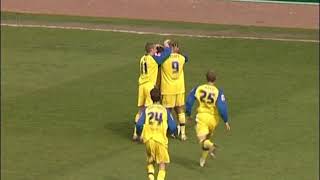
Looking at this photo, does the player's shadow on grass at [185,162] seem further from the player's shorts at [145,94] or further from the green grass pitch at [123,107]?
the player's shorts at [145,94]

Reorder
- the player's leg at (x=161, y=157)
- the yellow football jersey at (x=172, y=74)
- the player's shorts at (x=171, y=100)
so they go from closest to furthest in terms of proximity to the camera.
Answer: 1. the player's leg at (x=161, y=157)
2. the yellow football jersey at (x=172, y=74)
3. the player's shorts at (x=171, y=100)

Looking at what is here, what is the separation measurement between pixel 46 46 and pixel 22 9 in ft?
26.3

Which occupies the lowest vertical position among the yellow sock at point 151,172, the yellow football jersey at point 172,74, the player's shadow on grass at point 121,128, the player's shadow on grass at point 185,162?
the player's shadow on grass at point 185,162

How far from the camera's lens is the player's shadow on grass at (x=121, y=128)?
19.8 meters

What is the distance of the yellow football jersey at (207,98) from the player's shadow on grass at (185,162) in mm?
1133

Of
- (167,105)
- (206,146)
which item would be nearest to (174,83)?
(167,105)

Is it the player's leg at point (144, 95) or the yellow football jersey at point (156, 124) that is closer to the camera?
the yellow football jersey at point (156, 124)

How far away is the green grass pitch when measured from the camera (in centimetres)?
1712

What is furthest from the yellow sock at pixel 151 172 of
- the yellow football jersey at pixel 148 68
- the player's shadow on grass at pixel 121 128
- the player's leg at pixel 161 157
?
the player's shadow on grass at pixel 121 128

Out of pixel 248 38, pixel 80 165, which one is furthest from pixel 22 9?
pixel 80 165

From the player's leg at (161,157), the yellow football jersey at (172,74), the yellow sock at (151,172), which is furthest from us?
the yellow football jersey at (172,74)

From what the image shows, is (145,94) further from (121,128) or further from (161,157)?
(161,157)

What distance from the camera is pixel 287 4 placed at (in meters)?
35.6

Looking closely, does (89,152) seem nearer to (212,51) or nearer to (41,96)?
(41,96)
